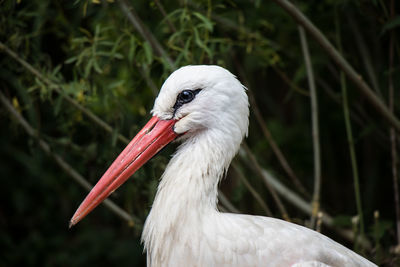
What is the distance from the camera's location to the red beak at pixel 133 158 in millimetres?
2094

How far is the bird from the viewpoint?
2.08 metres

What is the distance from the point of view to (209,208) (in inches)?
84.4

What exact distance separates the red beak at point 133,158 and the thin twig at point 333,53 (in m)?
0.82

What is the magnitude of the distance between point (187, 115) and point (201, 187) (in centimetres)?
28

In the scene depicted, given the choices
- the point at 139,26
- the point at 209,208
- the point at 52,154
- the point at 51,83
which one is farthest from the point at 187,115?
the point at 52,154

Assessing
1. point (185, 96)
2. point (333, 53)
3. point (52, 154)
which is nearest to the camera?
point (185, 96)

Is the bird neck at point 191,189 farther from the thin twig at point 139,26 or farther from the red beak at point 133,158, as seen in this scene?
the thin twig at point 139,26

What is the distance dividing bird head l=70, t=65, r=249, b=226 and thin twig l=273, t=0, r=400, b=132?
0.60 m

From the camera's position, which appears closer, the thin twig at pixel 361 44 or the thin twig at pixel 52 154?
the thin twig at pixel 52 154

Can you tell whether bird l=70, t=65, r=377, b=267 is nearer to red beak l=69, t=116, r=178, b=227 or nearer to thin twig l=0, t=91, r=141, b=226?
red beak l=69, t=116, r=178, b=227

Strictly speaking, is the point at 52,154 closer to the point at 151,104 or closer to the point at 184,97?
the point at 151,104

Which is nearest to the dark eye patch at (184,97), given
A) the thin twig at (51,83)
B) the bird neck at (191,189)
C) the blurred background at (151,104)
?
the bird neck at (191,189)

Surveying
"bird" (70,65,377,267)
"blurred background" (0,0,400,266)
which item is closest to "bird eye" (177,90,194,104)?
"bird" (70,65,377,267)

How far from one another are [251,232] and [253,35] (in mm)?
1448
